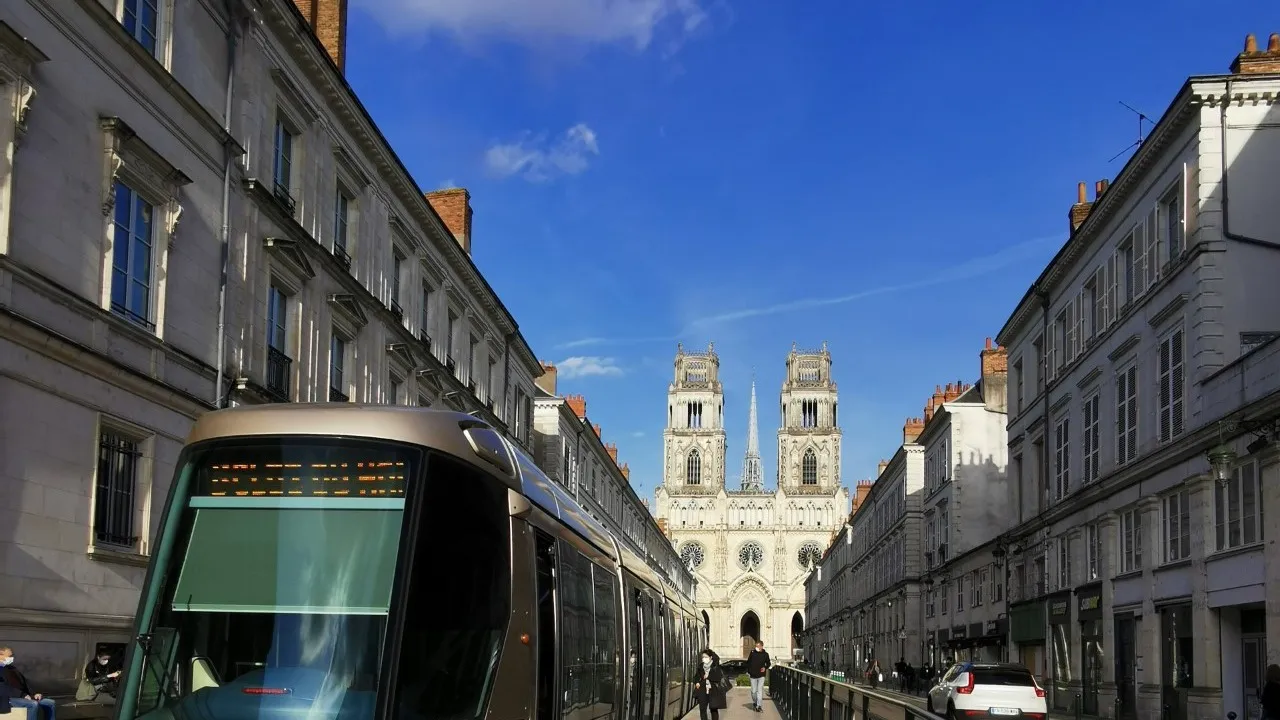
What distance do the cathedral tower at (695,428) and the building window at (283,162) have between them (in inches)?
5391

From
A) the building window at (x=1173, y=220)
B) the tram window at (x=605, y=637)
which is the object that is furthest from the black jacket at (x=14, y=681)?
the building window at (x=1173, y=220)

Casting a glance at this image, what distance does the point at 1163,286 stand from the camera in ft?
94.0

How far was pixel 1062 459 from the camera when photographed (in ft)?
127

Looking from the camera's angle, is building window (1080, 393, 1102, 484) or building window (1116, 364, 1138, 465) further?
building window (1080, 393, 1102, 484)

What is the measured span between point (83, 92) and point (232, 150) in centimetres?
470

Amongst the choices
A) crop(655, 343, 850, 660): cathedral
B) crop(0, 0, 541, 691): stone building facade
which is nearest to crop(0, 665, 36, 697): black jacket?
crop(0, 0, 541, 691): stone building facade

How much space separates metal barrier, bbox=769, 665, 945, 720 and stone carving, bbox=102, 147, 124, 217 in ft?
35.3

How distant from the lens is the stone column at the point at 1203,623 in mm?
25578

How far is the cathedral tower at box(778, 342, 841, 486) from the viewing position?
163 meters

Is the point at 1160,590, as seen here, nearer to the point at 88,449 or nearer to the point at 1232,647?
the point at 1232,647

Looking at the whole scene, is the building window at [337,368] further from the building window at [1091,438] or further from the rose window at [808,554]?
the rose window at [808,554]

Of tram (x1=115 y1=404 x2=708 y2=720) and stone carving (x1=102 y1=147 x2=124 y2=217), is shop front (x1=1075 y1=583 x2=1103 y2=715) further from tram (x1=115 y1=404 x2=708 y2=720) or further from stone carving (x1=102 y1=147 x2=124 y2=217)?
tram (x1=115 y1=404 x2=708 y2=720)

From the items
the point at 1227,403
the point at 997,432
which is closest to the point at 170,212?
the point at 1227,403

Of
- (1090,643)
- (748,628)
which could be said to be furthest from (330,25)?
(748,628)
